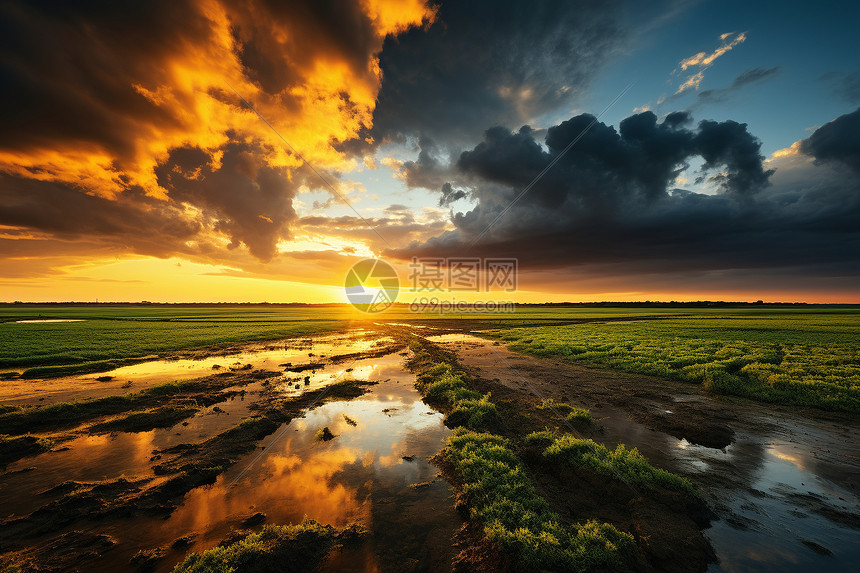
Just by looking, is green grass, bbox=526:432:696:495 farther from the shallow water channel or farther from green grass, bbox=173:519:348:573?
green grass, bbox=173:519:348:573

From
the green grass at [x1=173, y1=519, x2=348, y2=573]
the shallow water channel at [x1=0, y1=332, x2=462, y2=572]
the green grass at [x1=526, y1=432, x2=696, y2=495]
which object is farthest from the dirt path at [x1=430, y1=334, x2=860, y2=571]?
the green grass at [x1=173, y1=519, x2=348, y2=573]

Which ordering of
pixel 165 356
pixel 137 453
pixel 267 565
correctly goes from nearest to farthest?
pixel 267 565
pixel 137 453
pixel 165 356

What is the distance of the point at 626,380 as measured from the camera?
20.5 m

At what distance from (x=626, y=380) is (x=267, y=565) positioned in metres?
22.0

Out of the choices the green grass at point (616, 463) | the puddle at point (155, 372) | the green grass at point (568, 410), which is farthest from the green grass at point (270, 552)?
the puddle at point (155, 372)

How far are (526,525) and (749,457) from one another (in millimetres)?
9466

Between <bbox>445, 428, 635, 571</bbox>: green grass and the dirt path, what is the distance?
7.65ft

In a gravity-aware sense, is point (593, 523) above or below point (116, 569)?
above

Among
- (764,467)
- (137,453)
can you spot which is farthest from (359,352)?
(764,467)

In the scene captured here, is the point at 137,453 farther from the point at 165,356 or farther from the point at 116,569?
the point at 165,356

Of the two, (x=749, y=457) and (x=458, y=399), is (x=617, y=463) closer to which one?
(x=749, y=457)

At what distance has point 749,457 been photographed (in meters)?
10.3

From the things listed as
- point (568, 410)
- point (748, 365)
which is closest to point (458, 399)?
point (568, 410)

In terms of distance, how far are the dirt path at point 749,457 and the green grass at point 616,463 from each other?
3.20 feet
